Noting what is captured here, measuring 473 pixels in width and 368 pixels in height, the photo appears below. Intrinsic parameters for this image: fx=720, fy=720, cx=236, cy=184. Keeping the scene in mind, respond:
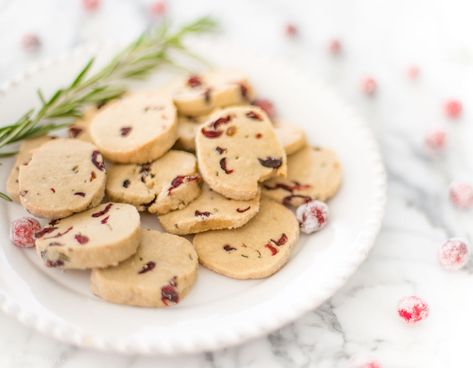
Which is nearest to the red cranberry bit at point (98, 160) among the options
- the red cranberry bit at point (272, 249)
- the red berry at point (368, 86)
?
the red cranberry bit at point (272, 249)

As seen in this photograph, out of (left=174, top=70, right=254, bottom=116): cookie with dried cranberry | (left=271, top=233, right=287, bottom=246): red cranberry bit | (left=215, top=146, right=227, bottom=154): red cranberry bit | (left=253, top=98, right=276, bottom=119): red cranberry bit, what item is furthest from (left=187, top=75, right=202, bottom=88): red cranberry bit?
(left=271, top=233, right=287, bottom=246): red cranberry bit

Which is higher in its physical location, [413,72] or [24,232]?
[24,232]

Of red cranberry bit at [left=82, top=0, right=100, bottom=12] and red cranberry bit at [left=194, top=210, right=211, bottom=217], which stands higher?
red cranberry bit at [left=82, top=0, right=100, bottom=12]

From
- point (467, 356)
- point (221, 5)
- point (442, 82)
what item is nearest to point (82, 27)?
point (221, 5)

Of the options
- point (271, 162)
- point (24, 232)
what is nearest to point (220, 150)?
point (271, 162)

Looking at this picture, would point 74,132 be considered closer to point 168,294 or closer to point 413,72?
point 168,294

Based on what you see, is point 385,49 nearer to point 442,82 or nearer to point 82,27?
point 442,82

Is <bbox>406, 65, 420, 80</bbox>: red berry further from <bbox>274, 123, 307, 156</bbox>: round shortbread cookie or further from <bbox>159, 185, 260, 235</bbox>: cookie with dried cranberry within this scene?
<bbox>159, 185, 260, 235</bbox>: cookie with dried cranberry
